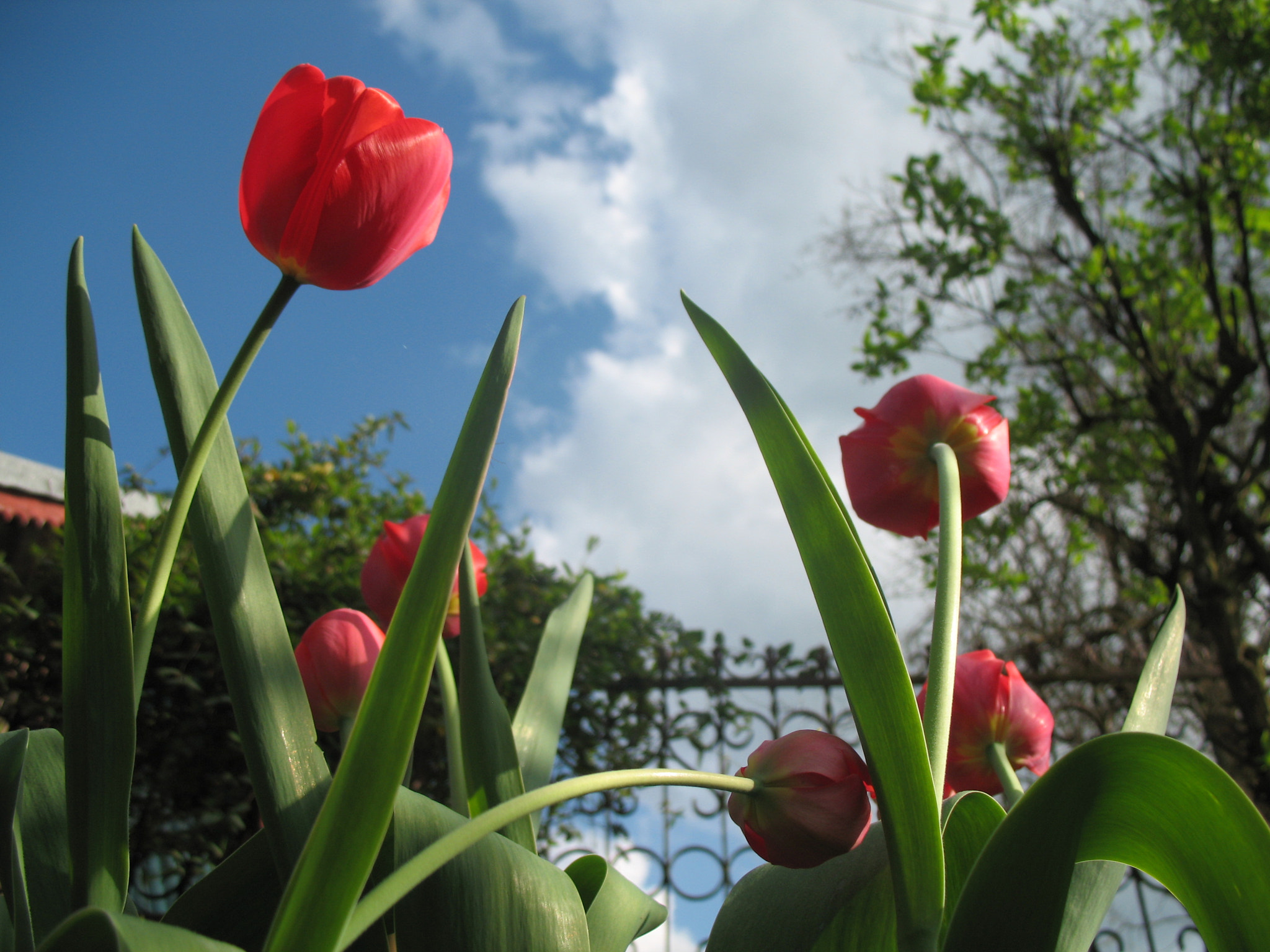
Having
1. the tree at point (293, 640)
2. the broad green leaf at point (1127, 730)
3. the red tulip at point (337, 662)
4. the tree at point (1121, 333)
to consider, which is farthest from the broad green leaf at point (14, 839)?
the tree at point (1121, 333)

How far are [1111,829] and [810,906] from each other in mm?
121

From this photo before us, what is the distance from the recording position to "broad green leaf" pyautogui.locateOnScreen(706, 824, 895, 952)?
34 centimetres

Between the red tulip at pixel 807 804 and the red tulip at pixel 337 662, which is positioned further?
the red tulip at pixel 337 662

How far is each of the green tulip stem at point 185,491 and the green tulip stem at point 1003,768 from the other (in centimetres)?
39

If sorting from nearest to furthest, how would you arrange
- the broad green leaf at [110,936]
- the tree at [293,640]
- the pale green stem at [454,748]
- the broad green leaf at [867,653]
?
the broad green leaf at [110,936]
the broad green leaf at [867,653]
the pale green stem at [454,748]
the tree at [293,640]

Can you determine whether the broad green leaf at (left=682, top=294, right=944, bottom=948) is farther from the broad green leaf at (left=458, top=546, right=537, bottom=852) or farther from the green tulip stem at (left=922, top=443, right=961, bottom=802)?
the broad green leaf at (left=458, top=546, right=537, bottom=852)

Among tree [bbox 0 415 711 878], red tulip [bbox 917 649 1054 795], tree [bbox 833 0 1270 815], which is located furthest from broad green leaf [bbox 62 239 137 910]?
tree [bbox 833 0 1270 815]

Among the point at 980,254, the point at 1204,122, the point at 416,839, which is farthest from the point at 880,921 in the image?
the point at 1204,122

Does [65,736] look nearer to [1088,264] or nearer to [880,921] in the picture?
[880,921]

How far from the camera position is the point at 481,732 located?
36 centimetres

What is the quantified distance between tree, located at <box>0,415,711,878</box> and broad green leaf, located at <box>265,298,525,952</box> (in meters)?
1.24

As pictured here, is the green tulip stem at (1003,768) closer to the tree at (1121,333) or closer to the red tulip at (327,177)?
the red tulip at (327,177)

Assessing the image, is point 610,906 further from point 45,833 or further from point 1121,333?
point 1121,333

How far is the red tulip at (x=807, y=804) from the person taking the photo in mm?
300
